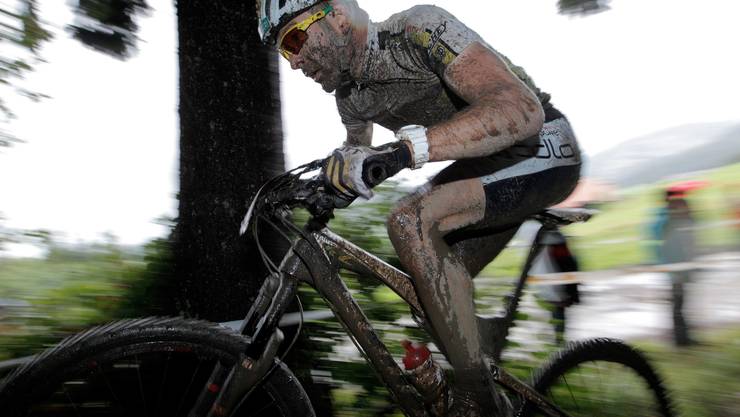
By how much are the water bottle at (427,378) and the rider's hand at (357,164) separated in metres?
0.68

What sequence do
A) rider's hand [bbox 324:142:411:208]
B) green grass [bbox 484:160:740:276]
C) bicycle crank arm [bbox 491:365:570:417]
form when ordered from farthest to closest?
green grass [bbox 484:160:740:276], bicycle crank arm [bbox 491:365:570:417], rider's hand [bbox 324:142:411:208]

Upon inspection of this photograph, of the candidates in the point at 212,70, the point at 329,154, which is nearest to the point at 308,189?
the point at 329,154

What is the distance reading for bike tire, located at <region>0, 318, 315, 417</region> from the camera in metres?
1.70

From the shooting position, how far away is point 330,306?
2.05 m

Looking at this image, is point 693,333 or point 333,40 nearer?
point 333,40

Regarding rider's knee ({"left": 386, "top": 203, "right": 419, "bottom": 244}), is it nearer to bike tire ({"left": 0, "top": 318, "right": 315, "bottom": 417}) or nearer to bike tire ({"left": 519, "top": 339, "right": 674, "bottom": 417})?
bike tire ({"left": 0, "top": 318, "right": 315, "bottom": 417})

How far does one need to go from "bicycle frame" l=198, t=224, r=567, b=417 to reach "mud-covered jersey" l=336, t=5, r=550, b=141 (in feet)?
2.40

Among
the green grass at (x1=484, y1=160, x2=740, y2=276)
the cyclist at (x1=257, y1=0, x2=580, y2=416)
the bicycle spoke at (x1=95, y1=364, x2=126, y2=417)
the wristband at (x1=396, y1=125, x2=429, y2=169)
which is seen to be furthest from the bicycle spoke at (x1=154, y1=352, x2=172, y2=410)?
the green grass at (x1=484, y1=160, x2=740, y2=276)

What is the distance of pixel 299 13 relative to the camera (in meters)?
2.03

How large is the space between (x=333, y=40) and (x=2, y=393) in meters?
1.71

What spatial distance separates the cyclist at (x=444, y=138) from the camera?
5.89ft

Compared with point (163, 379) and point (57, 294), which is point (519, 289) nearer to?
point (163, 379)

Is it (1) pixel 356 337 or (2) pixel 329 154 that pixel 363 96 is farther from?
(1) pixel 356 337

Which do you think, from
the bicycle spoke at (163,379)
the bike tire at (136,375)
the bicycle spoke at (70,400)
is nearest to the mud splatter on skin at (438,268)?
the bike tire at (136,375)
